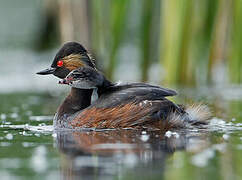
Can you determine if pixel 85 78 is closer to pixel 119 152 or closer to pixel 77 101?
pixel 77 101

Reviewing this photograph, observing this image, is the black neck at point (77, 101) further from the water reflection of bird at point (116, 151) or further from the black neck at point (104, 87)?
the water reflection of bird at point (116, 151)

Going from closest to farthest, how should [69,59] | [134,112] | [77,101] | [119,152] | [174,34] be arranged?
[119,152]
[134,112]
[77,101]
[69,59]
[174,34]

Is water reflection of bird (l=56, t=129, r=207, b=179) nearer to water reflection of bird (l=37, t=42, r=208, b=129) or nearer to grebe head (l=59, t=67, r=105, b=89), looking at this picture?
water reflection of bird (l=37, t=42, r=208, b=129)

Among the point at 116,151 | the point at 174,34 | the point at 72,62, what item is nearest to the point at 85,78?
the point at 72,62

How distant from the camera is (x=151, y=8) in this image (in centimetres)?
1462

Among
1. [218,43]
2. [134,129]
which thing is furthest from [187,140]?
[218,43]

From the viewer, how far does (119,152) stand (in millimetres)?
6086

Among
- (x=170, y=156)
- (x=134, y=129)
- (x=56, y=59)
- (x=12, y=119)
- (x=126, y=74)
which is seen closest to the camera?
(x=170, y=156)

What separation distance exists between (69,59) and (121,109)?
1.33 metres

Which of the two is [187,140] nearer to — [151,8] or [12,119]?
[12,119]

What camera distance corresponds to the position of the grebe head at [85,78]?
330 inches

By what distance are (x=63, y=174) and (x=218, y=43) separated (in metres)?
12.0

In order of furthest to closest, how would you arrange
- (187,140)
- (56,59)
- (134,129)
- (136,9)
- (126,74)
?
(136,9) → (126,74) → (56,59) → (134,129) → (187,140)

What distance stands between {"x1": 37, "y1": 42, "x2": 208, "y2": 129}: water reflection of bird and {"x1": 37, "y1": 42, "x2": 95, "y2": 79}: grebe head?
320mm
